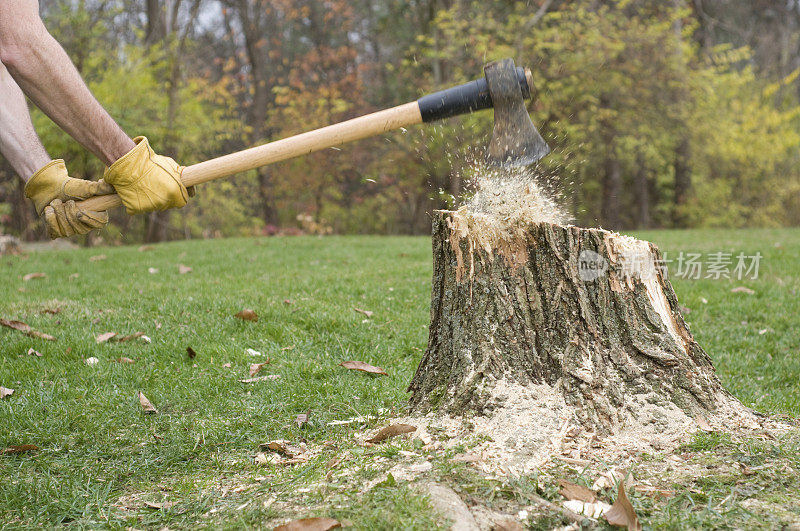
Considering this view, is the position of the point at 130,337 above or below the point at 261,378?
above

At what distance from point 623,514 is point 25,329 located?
3.92 m

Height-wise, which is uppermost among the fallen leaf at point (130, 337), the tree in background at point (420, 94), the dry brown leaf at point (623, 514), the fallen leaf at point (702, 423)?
the tree in background at point (420, 94)

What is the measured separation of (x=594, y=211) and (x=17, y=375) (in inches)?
627

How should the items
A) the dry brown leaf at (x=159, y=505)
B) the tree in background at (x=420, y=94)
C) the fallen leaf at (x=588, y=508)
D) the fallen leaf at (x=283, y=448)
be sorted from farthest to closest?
the tree in background at (x=420, y=94)
the fallen leaf at (x=283, y=448)
the dry brown leaf at (x=159, y=505)
the fallen leaf at (x=588, y=508)

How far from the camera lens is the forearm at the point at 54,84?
7.93 feet

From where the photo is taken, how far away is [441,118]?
2.88 metres

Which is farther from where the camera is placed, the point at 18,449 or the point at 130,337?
the point at 130,337

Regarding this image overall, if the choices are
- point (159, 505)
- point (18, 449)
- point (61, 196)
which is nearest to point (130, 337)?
point (18, 449)

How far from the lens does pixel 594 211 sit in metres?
17.4

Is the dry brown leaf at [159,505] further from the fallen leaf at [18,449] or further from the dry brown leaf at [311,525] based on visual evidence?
the fallen leaf at [18,449]

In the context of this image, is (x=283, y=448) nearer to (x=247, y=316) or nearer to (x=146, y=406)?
(x=146, y=406)

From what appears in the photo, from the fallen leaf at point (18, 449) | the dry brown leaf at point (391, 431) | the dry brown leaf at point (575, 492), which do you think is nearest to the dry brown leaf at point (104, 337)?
the fallen leaf at point (18, 449)

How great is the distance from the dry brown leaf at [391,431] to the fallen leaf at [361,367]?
1169 millimetres

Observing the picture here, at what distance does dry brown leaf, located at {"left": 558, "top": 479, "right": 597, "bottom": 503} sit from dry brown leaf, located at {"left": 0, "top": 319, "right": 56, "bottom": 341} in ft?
11.3
